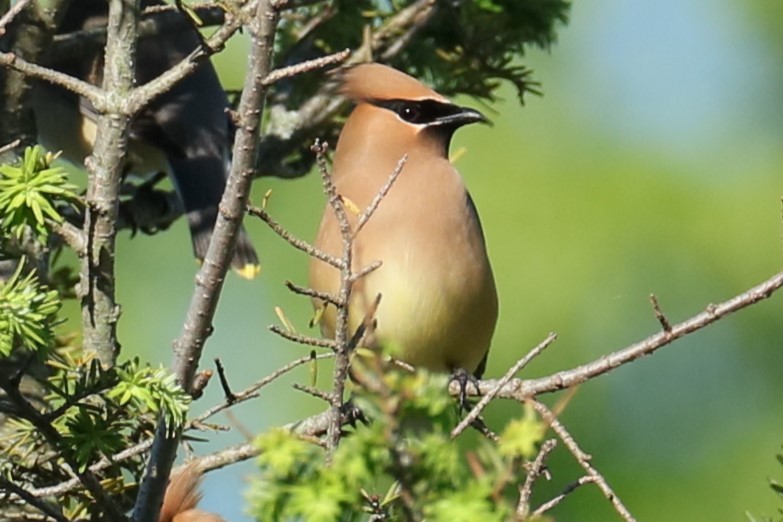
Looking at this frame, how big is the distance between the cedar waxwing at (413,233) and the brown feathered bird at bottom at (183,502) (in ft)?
1.37

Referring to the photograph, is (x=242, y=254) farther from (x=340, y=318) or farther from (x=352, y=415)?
(x=340, y=318)

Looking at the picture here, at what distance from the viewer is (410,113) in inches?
134

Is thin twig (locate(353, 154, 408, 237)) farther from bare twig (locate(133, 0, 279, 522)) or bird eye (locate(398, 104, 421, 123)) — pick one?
bird eye (locate(398, 104, 421, 123))

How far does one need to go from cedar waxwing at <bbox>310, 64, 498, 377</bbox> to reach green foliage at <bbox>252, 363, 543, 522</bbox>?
1472 mm

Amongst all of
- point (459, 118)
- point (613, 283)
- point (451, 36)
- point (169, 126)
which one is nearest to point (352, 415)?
point (459, 118)

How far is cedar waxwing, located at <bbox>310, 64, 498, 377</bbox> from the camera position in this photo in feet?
10.2

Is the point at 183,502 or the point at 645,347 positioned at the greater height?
the point at 183,502

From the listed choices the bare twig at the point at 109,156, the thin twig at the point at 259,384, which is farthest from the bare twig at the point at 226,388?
the bare twig at the point at 109,156

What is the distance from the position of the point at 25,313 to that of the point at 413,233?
1.17m

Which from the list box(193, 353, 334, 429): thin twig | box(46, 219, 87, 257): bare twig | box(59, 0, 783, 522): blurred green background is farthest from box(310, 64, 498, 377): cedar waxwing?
box(59, 0, 783, 522): blurred green background

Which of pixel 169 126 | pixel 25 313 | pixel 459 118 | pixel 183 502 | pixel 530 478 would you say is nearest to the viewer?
pixel 530 478

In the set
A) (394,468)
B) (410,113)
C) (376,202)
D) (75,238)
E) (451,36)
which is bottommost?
(394,468)

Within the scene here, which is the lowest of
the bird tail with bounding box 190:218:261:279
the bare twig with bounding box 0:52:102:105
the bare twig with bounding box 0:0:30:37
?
the bare twig with bounding box 0:52:102:105

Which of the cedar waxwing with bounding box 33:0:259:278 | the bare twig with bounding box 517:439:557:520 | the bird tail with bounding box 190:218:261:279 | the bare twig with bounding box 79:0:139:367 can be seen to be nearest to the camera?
the bare twig with bounding box 517:439:557:520
